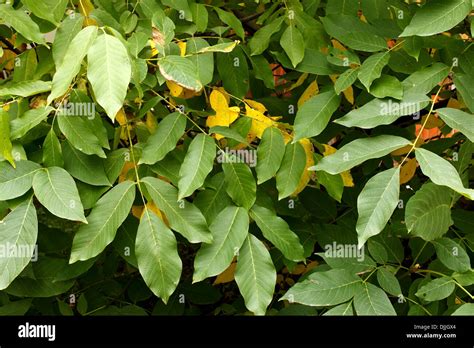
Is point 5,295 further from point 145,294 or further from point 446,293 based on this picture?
point 446,293

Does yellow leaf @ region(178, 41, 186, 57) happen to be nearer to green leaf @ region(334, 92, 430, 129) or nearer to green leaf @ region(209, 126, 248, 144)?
green leaf @ region(209, 126, 248, 144)

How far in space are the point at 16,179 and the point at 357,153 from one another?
0.72 meters

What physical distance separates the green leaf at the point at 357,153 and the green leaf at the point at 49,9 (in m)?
0.67

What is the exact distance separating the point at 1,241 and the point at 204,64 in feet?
2.13

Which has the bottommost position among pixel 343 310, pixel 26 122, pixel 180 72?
pixel 343 310

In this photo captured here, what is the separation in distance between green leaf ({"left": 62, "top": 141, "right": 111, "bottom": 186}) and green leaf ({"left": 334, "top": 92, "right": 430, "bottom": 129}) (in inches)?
20.8

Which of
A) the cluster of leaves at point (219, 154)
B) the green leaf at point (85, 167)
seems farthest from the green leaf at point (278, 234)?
the green leaf at point (85, 167)

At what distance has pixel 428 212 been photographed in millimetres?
1483

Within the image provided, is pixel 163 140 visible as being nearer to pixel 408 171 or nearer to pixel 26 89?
pixel 26 89

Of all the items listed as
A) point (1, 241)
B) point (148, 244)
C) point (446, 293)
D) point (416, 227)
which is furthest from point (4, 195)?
point (446, 293)

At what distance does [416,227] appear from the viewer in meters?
1.47

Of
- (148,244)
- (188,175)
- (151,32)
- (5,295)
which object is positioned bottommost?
(5,295)

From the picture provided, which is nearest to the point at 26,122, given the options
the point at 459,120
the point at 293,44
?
the point at 293,44

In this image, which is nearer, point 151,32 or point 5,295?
point 151,32
